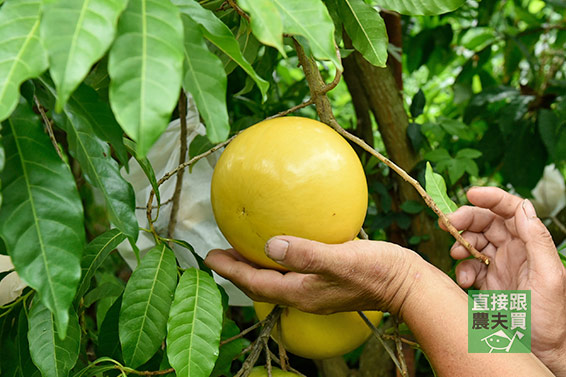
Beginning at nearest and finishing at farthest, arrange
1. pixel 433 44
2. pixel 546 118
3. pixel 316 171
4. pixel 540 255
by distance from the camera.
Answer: pixel 316 171 < pixel 540 255 < pixel 546 118 < pixel 433 44

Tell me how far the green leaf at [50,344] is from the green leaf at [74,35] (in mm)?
491

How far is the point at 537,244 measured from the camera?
3.41 feet

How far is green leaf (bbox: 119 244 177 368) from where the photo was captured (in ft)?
2.88

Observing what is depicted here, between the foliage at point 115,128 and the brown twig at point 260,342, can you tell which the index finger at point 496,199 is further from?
the brown twig at point 260,342

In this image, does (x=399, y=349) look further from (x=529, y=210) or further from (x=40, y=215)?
(x=40, y=215)

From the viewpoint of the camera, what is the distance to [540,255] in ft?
3.38

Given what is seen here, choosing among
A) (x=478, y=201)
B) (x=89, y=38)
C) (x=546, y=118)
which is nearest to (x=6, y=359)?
(x=89, y=38)

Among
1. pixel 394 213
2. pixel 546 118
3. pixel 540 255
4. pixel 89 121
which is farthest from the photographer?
pixel 546 118

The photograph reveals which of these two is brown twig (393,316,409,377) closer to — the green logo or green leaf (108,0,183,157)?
the green logo

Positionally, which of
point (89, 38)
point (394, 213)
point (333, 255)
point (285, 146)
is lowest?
point (394, 213)

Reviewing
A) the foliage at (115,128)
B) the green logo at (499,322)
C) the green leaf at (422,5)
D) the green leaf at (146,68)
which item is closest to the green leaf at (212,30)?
the foliage at (115,128)

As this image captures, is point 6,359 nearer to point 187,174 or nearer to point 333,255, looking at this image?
point 187,174

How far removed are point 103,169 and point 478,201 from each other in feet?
2.45

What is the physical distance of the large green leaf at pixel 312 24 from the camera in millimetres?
656
